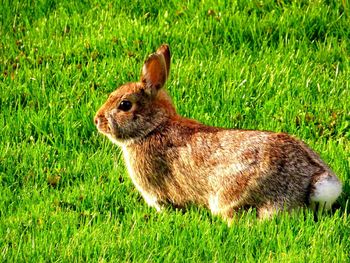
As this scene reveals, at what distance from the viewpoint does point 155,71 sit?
6941 millimetres

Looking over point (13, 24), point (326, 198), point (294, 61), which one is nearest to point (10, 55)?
point (13, 24)

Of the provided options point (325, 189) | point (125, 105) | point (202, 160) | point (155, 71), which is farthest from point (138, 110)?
point (325, 189)

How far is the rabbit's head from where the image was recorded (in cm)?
684

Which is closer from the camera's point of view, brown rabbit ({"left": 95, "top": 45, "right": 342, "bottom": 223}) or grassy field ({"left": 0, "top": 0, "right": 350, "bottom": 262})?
grassy field ({"left": 0, "top": 0, "right": 350, "bottom": 262})

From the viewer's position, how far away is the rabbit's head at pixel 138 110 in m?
6.84

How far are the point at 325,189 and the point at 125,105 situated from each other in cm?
165

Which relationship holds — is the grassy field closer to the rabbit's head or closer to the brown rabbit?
the brown rabbit

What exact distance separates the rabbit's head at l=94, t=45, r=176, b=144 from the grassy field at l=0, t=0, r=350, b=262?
447mm

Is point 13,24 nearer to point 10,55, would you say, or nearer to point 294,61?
point 10,55

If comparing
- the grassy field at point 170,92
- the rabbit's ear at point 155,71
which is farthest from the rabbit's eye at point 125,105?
the grassy field at point 170,92

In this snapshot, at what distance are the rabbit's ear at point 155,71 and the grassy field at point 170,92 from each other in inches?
31.2

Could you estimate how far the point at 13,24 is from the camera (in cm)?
976

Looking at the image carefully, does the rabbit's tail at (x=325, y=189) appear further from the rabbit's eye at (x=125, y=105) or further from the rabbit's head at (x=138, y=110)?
the rabbit's eye at (x=125, y=105)

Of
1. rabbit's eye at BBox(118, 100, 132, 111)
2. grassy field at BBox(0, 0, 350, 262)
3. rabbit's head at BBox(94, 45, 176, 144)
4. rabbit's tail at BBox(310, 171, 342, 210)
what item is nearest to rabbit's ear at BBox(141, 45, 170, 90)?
rabbit's head at BBox(94, 45, 176, 144)
